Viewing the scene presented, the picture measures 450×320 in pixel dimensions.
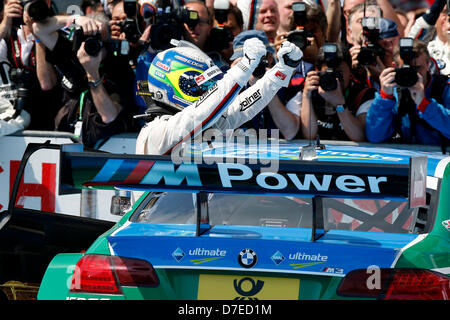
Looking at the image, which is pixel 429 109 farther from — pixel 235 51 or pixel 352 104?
pixel 235 51

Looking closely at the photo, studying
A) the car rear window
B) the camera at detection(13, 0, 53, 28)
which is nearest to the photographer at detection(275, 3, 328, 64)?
the camera at detection(13, 0, 53, 28)

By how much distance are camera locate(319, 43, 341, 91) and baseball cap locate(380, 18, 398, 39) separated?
0.69 m

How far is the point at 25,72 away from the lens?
7145 millimetres

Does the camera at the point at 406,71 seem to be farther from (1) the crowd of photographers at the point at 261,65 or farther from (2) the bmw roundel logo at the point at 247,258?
(2) the bmw roundel logo at the point at 247,258

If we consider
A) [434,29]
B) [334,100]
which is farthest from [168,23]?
[434,29]

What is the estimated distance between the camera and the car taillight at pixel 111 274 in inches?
130

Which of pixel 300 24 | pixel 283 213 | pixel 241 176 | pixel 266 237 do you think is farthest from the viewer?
pixel 300 24

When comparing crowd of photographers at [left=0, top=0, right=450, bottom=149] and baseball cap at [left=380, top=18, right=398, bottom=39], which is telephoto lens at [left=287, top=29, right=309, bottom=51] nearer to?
crowd of photographers at [left=0, top=0, right=450, bottom=149]

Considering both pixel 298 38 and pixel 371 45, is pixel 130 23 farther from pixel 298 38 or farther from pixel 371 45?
pixel 371 45

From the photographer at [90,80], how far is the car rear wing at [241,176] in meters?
3.84

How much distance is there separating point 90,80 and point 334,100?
225 centimetres
